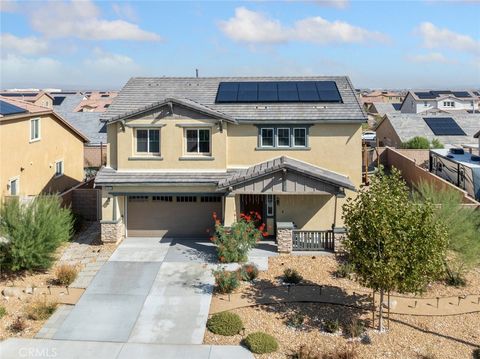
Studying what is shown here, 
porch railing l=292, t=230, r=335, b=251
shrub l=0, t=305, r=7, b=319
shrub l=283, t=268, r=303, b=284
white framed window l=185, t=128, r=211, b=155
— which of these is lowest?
shrub l=0, t=305, r=7, b=319

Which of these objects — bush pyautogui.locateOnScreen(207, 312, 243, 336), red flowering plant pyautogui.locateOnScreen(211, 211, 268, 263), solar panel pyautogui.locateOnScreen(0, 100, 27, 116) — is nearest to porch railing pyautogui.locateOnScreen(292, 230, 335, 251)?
red flowering plant pyautogui.locateOnScreen(211, 211, 268, 263)

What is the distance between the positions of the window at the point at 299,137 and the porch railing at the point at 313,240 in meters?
4.42

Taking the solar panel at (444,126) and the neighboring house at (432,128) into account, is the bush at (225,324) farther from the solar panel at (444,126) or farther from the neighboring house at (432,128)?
the solar panel at (444,126)

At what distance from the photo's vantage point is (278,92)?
2406cm

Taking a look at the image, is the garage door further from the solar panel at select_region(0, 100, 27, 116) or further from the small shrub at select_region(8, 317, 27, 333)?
the small shrub at select_region(8, 317, 27, 333)

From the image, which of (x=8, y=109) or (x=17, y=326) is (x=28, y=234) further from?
(x=8, y=109)

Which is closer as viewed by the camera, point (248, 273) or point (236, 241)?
point (248, 273)

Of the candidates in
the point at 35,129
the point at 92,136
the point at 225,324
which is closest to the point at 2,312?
the point at 225,324

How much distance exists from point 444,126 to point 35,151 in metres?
37.8

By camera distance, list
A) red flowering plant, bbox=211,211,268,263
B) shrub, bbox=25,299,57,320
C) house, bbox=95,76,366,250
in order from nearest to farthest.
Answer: shrub, bbox=25,299,57,320 < red flowering plant, bbox=211,211,268,263 < house, bbox=95,76,366,250

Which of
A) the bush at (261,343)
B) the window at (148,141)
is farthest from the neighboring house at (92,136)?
the bush at (261,343)

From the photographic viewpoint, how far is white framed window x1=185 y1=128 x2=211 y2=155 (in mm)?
22219

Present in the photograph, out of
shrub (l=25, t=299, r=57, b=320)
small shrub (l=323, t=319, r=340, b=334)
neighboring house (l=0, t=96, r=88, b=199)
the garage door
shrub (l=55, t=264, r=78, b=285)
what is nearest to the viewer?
small shrub (l=323, t=319, r=340, b=334)

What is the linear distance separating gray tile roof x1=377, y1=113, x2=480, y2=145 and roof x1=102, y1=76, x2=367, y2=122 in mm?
22102
